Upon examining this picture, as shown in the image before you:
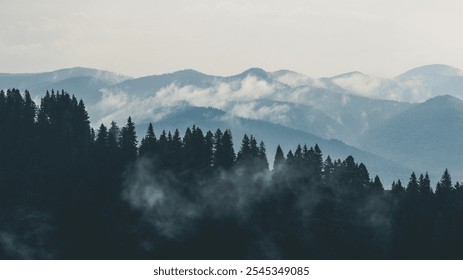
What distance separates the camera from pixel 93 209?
194375mm

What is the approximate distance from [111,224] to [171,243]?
1526cm

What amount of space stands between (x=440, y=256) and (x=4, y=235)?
10066cm

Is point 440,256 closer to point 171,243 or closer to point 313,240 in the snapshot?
point 313,240

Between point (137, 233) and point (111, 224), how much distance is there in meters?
6.57
